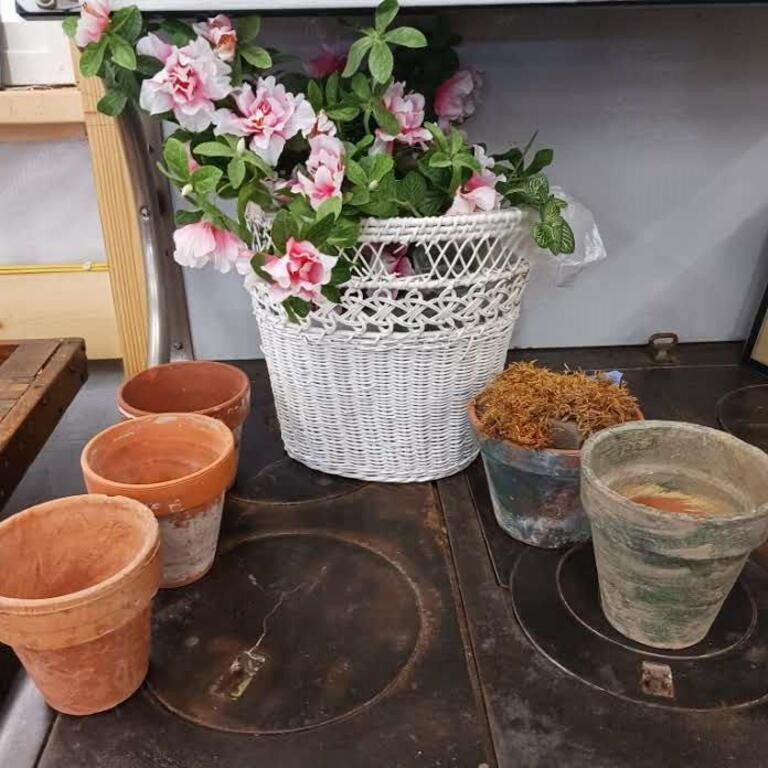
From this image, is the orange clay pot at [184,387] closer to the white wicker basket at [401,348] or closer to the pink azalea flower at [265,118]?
the white wicker basket at [401,348]

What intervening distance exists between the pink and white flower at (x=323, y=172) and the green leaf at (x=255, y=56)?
3.3 inches

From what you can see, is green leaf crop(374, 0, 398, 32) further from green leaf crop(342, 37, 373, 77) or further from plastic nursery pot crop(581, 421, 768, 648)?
plastic nursery pot crop(581, 421, 768, 648)

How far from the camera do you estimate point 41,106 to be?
93cm

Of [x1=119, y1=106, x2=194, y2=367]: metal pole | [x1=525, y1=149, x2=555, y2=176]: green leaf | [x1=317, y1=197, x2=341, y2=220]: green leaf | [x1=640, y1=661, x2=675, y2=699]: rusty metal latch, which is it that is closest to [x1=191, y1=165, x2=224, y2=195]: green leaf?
[x1=317, y1=197, x2=341, y2=220]: green leaf

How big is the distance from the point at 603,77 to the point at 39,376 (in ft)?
2.81

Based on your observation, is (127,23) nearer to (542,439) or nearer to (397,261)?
(397,261)

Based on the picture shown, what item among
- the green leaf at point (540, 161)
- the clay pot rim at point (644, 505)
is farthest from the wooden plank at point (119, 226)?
the clay pot rim at point (644, 505)

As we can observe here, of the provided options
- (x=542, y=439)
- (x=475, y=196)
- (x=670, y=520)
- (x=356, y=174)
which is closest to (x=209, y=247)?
(x=356, y=174)

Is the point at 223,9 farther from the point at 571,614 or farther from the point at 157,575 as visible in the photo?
the point at 571,614

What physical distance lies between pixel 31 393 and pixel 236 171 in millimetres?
419

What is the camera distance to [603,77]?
101 cm

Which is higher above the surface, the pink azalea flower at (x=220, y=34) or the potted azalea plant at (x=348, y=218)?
the pink azalea flower at (x=220, y=34)

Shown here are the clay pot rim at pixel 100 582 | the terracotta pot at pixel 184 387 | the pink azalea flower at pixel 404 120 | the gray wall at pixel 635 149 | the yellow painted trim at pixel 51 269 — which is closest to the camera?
the clay pot rim at pixel 100 582

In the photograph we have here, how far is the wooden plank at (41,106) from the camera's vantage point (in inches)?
36.7
